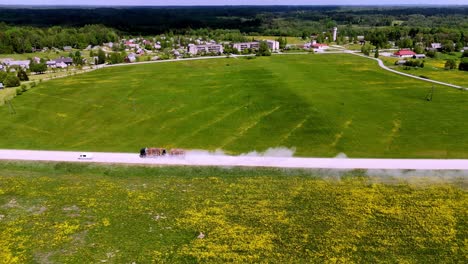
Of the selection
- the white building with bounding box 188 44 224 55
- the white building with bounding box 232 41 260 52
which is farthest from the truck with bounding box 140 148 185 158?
the white building with bounding box 232 41 260 52

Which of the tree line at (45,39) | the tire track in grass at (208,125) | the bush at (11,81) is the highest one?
the tree line at (45,39)

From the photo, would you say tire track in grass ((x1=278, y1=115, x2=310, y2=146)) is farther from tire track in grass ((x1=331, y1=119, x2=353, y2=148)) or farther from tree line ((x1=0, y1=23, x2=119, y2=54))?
tree line ((x1=0, y1=23, x2=119, y2=54))

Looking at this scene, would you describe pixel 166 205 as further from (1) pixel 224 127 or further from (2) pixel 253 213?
(1) pixel 224 127

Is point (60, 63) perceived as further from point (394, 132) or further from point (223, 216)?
point (223, 216)

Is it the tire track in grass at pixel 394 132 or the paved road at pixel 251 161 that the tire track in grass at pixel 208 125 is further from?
the tire track in grass at pixel 394 132

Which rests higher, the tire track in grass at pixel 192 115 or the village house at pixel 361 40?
the village house at pixel 361 40

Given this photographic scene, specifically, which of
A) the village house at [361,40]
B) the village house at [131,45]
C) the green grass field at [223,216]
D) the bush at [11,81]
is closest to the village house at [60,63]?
the bush at [11,81]

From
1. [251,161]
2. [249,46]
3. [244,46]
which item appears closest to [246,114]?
[251,161]

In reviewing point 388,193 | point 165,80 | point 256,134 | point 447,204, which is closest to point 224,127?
point 256,134
